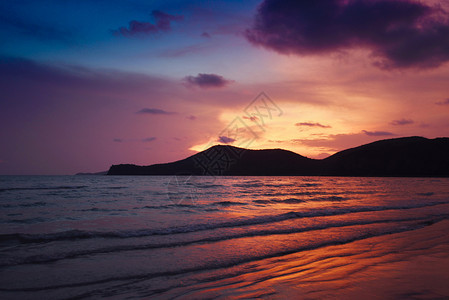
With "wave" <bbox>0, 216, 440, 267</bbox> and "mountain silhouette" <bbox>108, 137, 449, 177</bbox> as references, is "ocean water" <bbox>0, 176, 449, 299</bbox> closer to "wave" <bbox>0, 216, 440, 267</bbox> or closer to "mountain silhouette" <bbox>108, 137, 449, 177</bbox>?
"wave" <bbox>0, 216, 440, 267</bbox>

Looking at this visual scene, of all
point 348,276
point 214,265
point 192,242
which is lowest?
point 192,242

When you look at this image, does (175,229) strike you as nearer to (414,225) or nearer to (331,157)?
(414,225)

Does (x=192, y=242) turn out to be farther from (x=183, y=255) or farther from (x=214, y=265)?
(x=214, y=265)

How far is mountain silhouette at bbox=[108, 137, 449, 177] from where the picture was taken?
116 m

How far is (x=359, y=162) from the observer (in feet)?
451

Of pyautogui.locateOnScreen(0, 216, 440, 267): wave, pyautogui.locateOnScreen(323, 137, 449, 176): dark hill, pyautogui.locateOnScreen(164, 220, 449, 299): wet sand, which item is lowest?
pyautogui.locateOnScreen(0, 216, 440, 267): wave

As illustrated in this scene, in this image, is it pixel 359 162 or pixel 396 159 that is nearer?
pixel 396 159

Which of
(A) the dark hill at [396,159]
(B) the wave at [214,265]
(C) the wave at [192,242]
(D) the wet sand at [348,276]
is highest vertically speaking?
(A) the dark hill at [396,159]

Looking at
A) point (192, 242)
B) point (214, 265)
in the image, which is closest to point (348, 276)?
point (214, 265)

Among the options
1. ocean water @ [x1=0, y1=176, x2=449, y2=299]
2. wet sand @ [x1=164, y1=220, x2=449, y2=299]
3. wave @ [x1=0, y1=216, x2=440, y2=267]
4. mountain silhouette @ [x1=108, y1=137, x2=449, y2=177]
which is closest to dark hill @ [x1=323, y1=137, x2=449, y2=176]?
mountain silhouette @ [x1=108, y1=137, x2=449, y2=177]

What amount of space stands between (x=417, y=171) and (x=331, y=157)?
154 feet

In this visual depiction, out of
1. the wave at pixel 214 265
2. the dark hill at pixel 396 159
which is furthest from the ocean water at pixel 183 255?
the dark hill at pixel 396 159

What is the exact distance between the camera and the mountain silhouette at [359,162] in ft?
379

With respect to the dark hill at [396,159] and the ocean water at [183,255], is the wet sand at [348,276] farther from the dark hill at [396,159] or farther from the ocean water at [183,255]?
the dark hill at [396,159]
